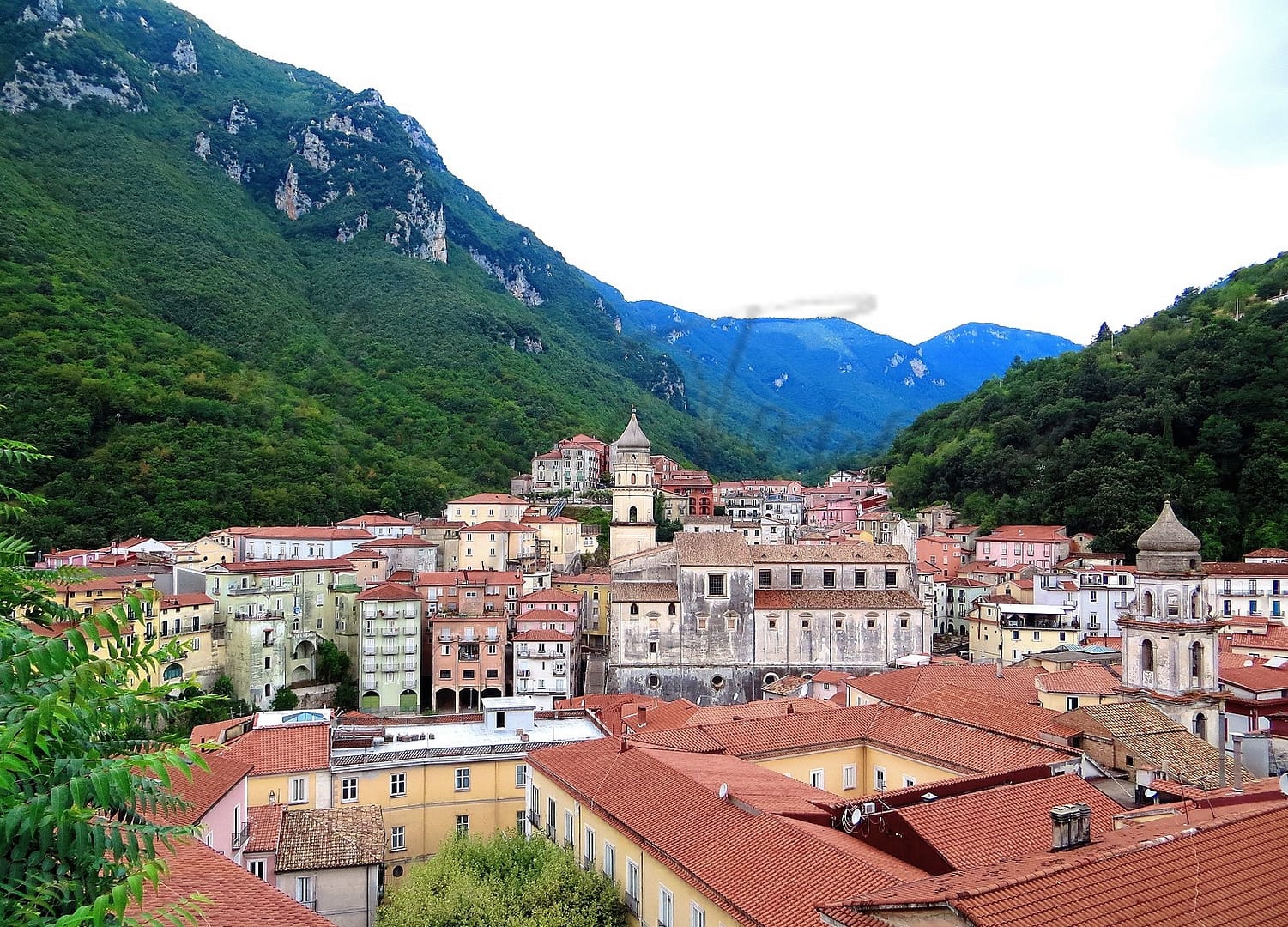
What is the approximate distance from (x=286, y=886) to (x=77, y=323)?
232 feet

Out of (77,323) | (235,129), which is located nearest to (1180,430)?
(77,323)

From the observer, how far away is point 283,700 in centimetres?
4462

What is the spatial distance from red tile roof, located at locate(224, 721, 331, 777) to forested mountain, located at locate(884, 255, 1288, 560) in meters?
57.4

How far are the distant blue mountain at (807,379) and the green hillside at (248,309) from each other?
5.28 metres

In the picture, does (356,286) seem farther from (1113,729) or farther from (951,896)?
(951,896)

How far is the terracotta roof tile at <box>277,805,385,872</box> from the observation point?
19000 mm

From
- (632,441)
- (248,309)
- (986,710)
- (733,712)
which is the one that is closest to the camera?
(986,710)

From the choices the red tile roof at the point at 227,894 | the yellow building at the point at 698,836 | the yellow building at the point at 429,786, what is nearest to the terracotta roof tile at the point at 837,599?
the yellow building at the point at 429,786

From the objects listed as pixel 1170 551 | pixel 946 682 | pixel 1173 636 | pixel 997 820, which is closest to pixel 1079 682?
pixel 1173 636

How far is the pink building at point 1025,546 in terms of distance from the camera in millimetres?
65188

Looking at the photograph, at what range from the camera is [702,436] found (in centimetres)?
12156

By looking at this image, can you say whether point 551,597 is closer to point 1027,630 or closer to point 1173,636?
point 1027,630

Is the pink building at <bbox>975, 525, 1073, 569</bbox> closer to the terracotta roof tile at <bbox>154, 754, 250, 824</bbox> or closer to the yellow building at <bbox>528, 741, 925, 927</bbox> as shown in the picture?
the yellow building at <bbox>528, 741, 925, 927</bbox>

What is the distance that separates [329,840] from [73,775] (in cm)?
1694
